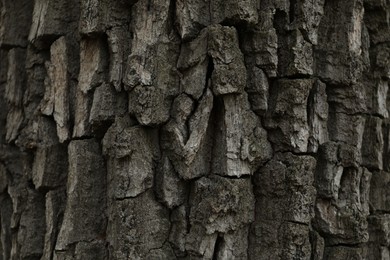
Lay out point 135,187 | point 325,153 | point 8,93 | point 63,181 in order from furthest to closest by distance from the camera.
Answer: point 8,93, point 63,181, point 325,153, point 135,187

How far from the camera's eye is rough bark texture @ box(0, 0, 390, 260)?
1610 mm

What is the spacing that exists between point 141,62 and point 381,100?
3.15 ft

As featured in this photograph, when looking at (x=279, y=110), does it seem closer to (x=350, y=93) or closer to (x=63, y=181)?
(x=350, y=93)

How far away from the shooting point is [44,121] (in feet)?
6.23

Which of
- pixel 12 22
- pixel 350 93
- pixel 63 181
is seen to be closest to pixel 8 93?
pixel 12 22

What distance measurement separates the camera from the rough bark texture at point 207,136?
1.61 metres

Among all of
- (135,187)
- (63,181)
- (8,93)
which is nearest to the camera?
(135,187)

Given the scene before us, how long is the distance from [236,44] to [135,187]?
0.57m

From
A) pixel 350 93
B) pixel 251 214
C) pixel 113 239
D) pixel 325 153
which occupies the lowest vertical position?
pixel 113 239

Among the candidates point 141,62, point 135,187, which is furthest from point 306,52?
point 135,187

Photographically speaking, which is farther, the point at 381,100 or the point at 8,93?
the point at 8,93

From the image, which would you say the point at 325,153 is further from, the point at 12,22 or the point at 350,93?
the point at 12,22

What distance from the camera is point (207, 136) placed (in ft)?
5.38

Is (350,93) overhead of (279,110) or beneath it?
overhead
